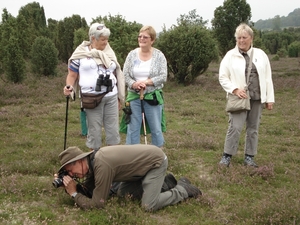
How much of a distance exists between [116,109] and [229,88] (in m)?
1.76

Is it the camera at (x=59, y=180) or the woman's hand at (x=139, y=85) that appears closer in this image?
A: the camera at (x=59, y=180)

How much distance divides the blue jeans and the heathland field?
0.68m

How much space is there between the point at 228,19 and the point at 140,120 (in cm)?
2021

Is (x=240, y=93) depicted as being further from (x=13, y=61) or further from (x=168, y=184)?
(x=13, y=61)

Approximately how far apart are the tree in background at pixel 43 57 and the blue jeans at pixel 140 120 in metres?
12.6

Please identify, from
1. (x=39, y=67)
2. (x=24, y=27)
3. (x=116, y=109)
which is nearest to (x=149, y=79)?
(x=116, y=109)

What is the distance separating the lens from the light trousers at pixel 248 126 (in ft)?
18.9

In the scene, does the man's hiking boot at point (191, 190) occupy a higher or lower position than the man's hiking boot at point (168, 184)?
lower

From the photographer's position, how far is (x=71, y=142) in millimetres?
7355

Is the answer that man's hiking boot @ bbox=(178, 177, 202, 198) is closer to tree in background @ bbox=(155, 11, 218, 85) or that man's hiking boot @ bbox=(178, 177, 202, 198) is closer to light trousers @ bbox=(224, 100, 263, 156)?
light trousers @ bbox=(224, 100, 263, 156)

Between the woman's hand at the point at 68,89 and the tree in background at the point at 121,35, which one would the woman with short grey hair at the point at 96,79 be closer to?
the woman's hand at the point at 68,89

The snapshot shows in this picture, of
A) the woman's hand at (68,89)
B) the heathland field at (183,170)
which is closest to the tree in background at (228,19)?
the heathland field at (183,170)

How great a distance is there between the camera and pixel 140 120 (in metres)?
5.77

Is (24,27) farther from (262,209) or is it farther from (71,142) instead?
(262,209)
